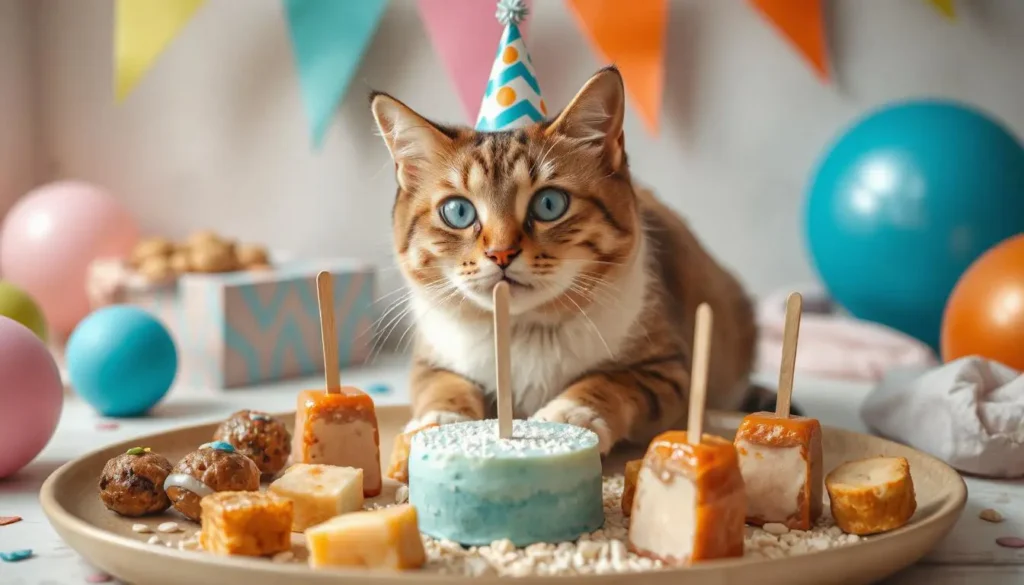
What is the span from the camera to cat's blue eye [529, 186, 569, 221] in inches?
53.1

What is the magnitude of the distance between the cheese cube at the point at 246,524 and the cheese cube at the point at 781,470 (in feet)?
1.58

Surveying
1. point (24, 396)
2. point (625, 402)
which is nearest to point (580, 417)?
point (625, 402)

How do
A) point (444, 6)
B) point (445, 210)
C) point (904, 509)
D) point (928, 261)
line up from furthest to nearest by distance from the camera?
point (444, 6) → point (928, 261) → point (445, 210) → point (904, 509)

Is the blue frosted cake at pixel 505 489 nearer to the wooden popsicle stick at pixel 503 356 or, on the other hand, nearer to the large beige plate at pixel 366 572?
the wooden popsicle stick at pixel 503 356

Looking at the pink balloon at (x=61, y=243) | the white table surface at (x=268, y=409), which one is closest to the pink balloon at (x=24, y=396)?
the white table surface at (x=268, y=409)

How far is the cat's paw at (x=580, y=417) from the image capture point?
132cm

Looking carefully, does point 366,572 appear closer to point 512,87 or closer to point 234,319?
point 512,87

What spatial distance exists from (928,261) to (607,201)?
55.1 inches

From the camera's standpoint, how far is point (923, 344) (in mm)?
2566

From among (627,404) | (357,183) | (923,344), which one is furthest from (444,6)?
(627,404)

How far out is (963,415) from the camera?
158 centimetres

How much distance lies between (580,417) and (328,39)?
1883 millimetres

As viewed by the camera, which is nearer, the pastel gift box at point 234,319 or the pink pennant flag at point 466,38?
the pastel gift box at point 234,319

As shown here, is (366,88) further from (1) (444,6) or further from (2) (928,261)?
(2) (928,261)
